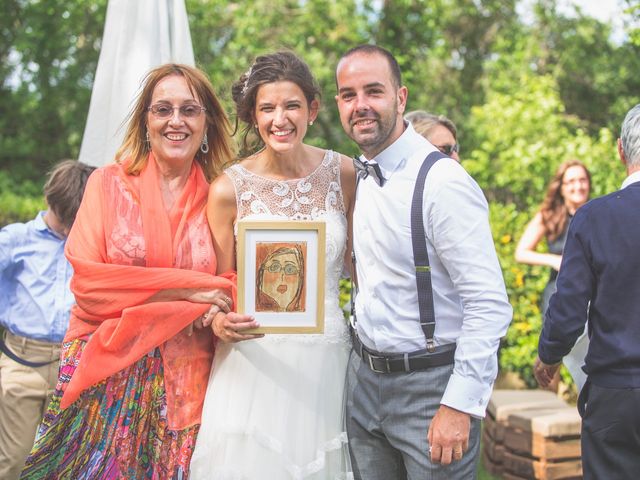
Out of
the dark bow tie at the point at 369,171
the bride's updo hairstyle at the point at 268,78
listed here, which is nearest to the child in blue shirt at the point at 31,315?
the bride's updo hairstyle at the point at 268,78

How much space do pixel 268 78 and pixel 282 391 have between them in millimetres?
1376

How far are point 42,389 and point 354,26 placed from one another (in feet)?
29.4

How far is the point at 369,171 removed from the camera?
10.4 feet

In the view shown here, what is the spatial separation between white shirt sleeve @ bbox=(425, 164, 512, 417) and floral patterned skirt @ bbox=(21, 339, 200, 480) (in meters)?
1.25

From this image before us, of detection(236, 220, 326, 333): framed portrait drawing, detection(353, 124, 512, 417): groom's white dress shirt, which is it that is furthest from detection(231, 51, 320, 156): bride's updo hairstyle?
detection(236, 220, 326, 333): framed portrait drawing

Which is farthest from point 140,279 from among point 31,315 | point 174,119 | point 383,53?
point 31,315

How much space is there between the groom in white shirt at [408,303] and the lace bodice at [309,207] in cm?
21

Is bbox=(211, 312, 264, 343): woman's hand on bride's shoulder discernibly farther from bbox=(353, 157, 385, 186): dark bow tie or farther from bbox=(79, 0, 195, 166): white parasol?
bbox=(79, 0, 195, 166): white parasol

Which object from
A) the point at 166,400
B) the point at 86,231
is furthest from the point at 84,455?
the point at 86,231

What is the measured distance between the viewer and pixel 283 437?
129 inches

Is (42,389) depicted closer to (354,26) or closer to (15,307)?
(15,307)

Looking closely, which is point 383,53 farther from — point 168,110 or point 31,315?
point 31,315

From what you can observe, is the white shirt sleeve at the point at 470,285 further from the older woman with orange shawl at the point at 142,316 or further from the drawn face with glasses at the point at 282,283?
the older woman with orange shawl at the point at 142,316

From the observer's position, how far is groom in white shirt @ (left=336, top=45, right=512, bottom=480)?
9.29ft
